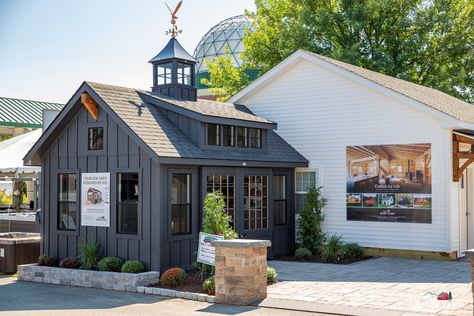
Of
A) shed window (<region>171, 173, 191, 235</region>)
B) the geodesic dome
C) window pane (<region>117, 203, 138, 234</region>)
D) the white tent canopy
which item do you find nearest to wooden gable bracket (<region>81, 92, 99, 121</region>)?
window pane (<region>117, 203, 138, 234</region>)

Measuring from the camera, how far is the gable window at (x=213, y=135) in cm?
1644

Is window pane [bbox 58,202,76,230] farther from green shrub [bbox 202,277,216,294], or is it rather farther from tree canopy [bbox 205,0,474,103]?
tree canopy [bbox 205,0,474,103]

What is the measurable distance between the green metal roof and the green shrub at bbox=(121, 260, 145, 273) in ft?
110

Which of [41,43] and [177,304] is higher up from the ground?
[41,43]

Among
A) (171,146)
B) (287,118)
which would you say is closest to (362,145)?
(287,118)

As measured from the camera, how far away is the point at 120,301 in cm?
1251

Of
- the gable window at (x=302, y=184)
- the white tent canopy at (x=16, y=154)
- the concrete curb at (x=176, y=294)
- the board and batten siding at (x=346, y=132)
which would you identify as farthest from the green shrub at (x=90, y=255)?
the white tent canopy at (x=16, y=154)

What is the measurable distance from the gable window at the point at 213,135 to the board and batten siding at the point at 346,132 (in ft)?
12.2

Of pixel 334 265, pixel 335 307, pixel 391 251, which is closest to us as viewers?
pixel 335 307

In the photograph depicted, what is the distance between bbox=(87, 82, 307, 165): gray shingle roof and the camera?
14.9 metres

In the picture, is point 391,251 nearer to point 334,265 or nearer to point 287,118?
point 334,265

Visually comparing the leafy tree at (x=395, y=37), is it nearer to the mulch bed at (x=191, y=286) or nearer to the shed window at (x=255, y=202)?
the shed window at (x=255, y=202)

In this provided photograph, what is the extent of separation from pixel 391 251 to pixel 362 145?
3030mm

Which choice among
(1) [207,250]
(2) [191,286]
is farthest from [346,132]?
(2) [191,286]
